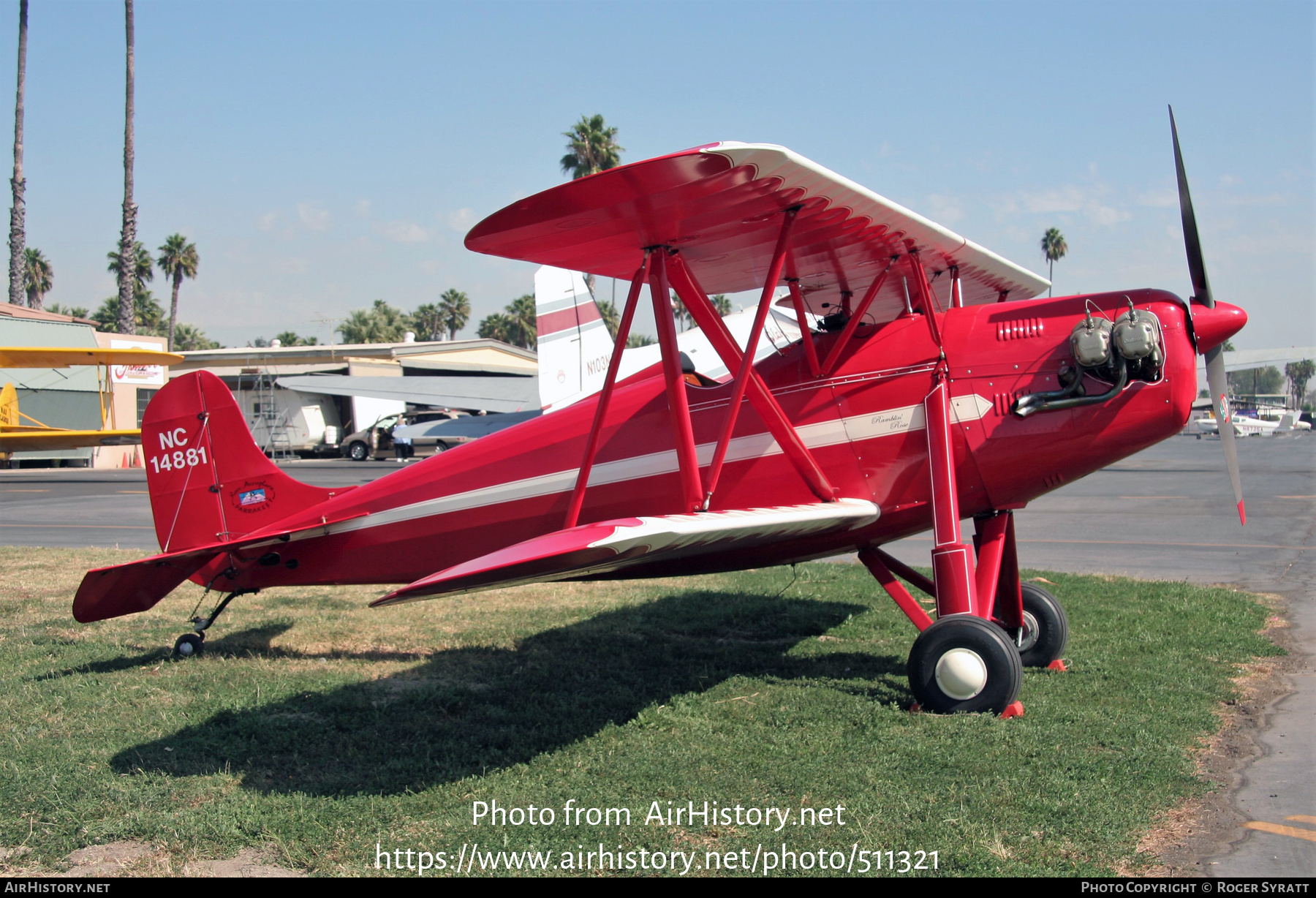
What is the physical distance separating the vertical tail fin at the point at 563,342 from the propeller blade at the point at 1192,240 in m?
12.5

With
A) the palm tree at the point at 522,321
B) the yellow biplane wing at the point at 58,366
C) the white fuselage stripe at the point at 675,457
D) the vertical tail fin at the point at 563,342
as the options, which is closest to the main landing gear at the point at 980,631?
the white fuselage stripe at the point at 675,457

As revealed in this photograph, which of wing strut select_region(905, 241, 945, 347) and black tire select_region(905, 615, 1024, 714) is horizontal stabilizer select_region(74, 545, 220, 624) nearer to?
black tire select_region(905, 615, 1024, 714)

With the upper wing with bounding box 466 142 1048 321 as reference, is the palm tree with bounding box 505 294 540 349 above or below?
above

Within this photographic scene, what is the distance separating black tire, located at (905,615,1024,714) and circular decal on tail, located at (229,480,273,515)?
4921mm

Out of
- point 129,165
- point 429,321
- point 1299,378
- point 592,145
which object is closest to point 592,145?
point 592,145

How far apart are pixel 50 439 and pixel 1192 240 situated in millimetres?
23709

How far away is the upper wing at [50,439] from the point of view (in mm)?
20906

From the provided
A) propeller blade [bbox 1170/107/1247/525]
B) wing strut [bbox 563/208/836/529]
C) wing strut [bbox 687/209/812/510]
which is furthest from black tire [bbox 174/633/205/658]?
propeller blade [bbox 1170/107/1247/525]

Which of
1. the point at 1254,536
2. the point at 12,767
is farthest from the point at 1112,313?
the point at 1254,536

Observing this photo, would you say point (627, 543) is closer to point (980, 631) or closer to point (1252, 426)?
point (980, 631)

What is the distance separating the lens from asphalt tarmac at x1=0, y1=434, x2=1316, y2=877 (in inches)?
153

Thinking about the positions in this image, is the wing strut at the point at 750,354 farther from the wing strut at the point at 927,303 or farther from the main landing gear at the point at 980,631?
the main landing gear at the point at 980,631

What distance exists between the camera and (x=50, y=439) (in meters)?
21.4

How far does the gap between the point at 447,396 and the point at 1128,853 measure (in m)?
34.2
